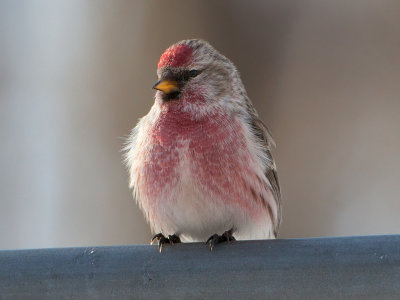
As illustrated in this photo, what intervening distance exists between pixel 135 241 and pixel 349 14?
2833 millimetres

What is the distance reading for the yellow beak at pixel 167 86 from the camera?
4512mm

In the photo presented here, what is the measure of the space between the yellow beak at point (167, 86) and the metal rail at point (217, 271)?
152 cm

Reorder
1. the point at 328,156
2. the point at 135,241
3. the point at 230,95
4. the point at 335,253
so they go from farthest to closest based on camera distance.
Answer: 1. the point at 328,156
2. the point at 135,241
3. the point at 230,95
4. the point at 335,253

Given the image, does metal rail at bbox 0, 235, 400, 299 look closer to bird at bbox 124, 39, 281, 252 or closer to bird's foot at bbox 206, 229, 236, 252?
bird's foot at bbox 206, 229, 236, 252

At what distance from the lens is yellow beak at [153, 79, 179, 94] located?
14.8 feet

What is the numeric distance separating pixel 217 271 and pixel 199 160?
1.29 metres

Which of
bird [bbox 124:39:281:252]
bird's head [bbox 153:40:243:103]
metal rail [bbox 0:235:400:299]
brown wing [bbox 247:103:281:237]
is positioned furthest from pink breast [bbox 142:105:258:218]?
metal rail [bbox 0:235:400:299]

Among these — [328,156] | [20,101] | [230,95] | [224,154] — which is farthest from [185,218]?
[20,101]

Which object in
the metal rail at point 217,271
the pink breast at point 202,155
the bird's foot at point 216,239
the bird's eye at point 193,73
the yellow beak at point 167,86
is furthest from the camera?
the bird's eye at point 193,73

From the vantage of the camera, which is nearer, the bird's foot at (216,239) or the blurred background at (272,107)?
the bird's foot at (216,239)

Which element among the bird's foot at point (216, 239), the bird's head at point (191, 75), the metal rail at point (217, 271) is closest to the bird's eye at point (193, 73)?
the bird's head at point (191, 75)

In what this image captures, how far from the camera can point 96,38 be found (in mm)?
7969

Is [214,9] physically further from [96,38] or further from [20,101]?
[20,101]

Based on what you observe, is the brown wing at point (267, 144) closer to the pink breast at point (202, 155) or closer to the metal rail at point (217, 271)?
the pink breast at point (202, 155)
